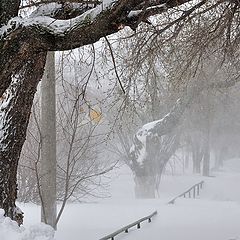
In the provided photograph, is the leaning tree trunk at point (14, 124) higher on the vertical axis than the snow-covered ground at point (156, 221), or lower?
higher

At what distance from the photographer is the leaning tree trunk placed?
5785 millimetres

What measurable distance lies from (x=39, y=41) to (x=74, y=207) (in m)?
13.2

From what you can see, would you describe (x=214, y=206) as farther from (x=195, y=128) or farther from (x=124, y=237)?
(x=195, y=128)

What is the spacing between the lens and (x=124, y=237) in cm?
1050

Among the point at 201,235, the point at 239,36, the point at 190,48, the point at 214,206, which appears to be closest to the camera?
the point at 239,36

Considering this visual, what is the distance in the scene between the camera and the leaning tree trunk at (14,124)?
228 inches

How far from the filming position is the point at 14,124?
Answer: 19.7 ft

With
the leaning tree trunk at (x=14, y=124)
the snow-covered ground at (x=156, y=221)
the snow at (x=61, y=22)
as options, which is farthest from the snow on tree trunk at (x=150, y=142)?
the snow at (x=61, y=22)

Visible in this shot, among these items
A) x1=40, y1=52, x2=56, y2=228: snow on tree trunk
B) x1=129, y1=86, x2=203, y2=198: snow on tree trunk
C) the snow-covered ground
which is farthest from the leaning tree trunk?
x1=129, y1=86, x2=203, y2=198: snow on tree trunk

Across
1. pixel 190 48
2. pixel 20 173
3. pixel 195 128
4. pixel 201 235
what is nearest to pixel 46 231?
pixel 190 48

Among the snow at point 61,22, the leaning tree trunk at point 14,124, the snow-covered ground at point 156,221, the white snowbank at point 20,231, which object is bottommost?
the snow-covered ground at point 156,221

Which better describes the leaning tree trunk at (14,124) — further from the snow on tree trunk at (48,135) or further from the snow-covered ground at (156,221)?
the snow-covered ground at (156,221)

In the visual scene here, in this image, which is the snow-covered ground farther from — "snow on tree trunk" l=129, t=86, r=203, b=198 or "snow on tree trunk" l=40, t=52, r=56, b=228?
"snow on tree trunk" l=129, t=86, r=203, b=198

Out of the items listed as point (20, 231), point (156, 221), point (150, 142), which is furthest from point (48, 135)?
point (150, 142)
